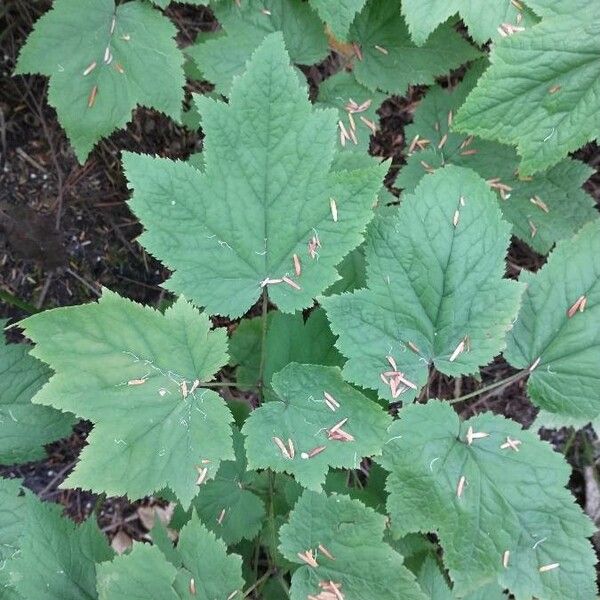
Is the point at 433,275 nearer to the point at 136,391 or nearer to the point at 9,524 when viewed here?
the point at 136,391

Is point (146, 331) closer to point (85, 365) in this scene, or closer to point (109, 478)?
point (85, 365)

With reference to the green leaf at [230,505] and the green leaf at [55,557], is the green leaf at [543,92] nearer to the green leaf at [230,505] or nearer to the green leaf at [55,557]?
the green leaf at [230,505]

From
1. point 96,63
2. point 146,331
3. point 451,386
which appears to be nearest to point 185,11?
point 96,63

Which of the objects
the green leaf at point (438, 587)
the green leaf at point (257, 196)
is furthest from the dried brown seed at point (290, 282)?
the green leaf at point (438, 587)

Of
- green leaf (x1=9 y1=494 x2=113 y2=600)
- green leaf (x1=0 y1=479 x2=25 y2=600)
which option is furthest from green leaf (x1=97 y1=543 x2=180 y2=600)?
green leaf (x1=0 y1=479 x2=25 y2=600)

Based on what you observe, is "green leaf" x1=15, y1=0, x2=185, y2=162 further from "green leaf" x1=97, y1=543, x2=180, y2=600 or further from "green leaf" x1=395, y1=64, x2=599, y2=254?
"green leaf" x1=97, y1=543, x2=180, y2=600
